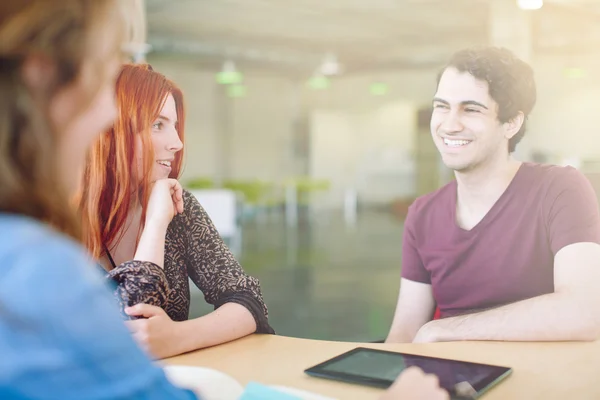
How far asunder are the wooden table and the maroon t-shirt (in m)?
0.29

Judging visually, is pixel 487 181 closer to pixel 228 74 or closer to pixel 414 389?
pixel 414 389

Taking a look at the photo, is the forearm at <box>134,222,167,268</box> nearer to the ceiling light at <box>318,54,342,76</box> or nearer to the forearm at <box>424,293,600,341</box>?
the forearm at <box>424,293,600,341</box>

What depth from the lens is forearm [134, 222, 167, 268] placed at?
1.50 metres

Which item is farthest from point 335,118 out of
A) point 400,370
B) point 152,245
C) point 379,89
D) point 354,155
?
point 400,370

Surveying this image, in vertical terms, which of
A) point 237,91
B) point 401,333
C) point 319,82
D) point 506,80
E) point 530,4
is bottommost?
point 401,333

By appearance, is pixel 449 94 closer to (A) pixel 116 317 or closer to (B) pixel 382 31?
(A) pixel 116 317

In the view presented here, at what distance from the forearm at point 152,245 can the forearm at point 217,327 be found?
18 centimetres

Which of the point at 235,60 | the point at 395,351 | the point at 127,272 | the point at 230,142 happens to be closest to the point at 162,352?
the point at 127,272

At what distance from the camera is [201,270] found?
5.39 feet

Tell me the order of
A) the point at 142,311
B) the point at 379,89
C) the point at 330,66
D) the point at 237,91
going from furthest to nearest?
the point at 237,91 → the point at 330,66 → the point at 379,89 → the point at 142,311

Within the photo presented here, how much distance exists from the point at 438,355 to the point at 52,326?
3.13 ft

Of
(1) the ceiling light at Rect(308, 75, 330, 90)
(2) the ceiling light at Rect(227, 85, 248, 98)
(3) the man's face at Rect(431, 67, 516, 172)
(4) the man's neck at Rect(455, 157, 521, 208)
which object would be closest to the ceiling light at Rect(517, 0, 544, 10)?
(3) the man's face at Rect(431, 67, 516, 172)

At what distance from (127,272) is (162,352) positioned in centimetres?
21

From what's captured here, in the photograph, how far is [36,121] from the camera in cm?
58
